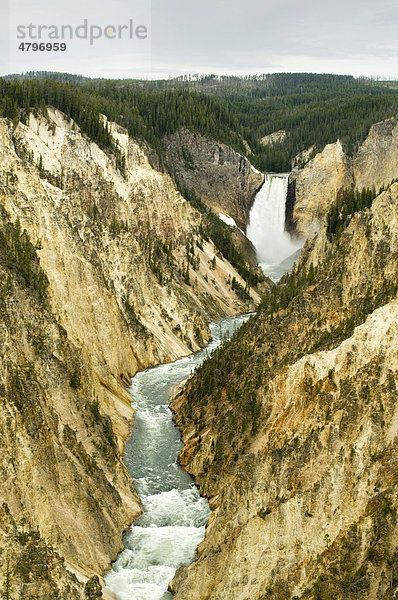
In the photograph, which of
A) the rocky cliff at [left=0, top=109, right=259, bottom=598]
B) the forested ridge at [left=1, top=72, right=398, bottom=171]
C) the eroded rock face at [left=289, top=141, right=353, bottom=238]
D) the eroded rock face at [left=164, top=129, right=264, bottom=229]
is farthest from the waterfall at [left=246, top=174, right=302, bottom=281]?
the rocky cliff at [left=0, top=109, right=259, bottom=598]

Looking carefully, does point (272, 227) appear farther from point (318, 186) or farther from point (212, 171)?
point (212, 171)

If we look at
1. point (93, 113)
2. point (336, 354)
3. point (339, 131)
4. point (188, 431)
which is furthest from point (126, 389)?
point (339, 131)

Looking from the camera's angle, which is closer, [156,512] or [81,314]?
[156,512]

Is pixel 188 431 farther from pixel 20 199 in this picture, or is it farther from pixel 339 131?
pixel 339 131

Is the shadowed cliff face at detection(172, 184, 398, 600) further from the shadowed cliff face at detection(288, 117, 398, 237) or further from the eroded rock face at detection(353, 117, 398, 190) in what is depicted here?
the shadowed cliff face at detection(288, 117, 398, 237)

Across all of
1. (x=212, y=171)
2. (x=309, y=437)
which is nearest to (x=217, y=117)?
(x=212, y=171)

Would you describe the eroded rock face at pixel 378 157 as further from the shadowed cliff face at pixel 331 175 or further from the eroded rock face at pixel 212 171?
the eroded rock face at pixel 212 171
